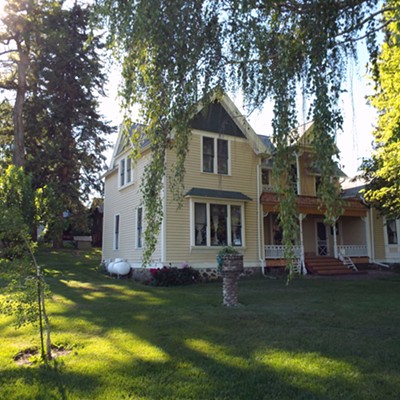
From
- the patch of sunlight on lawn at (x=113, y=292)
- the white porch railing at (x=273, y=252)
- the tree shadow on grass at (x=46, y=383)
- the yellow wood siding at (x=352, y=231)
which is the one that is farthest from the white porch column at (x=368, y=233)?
the tree shadow on grass at (x=46, y=383)

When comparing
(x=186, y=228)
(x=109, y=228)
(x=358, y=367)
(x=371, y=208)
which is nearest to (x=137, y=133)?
(x=358, y=367)

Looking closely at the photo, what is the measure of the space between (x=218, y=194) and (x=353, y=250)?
800cm

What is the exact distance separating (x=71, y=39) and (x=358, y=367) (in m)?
26.5

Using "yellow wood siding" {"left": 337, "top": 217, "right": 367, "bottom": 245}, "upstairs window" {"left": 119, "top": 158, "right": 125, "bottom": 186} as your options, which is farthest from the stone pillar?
"yellow wood siding" {"left": 337, "top": 217, "right": 367, "bottom": 245}

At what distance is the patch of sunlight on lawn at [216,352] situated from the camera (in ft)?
14.9

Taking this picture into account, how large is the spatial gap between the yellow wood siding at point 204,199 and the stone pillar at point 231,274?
186 inches

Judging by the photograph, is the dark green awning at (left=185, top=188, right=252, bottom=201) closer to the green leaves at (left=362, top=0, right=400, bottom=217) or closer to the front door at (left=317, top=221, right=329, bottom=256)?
the green leaves at (left=362, top=0, right=400, bottom=217)

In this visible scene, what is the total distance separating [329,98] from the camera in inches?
149

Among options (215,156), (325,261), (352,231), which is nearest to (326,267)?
(325,261)

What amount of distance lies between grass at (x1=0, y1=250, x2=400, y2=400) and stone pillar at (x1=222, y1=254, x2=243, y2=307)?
0.29 metres

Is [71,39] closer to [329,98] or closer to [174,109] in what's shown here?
[174,109]

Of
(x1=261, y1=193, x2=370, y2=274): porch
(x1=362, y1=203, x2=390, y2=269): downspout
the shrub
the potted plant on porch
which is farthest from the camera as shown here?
(x1=362, y1=203, x2=390, y2=269): downspout

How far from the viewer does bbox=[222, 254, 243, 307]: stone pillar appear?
8.34 metres

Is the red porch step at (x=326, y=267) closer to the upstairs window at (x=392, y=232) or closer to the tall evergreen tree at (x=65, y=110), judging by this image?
the upstairs window at (x=392, y=232)
